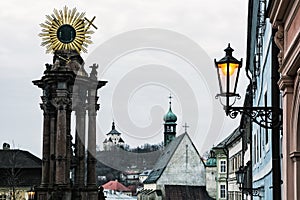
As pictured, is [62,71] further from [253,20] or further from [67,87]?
[253,20]

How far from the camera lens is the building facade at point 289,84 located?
807 centimetres

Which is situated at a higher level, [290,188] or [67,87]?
[67,87]

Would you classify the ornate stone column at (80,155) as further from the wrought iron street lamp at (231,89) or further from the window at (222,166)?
the window at (222,166)

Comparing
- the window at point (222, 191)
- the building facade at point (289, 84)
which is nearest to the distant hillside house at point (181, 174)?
the window at point (222, 191)

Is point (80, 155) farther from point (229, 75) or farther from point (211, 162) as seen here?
point (211, 162)

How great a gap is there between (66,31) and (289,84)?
26.0 metres

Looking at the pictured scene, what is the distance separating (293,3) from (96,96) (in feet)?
87.3

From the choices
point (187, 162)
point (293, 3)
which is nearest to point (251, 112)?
point (293, 3)

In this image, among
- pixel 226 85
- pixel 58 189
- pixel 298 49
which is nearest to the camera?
pixel 298 49

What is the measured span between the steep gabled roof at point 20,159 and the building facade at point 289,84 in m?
59.7

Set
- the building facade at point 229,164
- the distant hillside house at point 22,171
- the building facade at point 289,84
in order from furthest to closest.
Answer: the distant hillside house at point 22,171 → the building facade at point 229,164 → the building facade at point 289,84

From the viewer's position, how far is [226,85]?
32.8 feet

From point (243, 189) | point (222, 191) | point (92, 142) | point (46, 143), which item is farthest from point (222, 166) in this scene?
point (243, 189)

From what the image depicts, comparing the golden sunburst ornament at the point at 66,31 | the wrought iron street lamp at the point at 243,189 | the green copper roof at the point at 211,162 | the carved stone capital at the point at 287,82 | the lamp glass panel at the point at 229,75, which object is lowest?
the wrought iron street lamp at the point at 243,189
